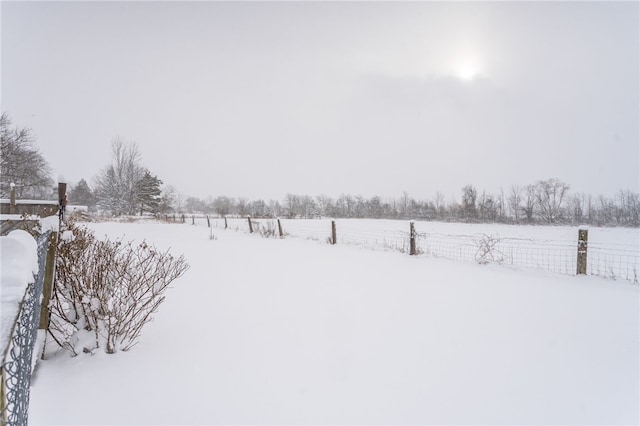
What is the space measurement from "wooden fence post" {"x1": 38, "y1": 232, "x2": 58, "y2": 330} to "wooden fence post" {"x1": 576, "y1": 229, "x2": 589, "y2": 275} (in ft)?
27.3

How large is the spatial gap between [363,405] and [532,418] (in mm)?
1175

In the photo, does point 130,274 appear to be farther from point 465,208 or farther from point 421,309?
point 465,208

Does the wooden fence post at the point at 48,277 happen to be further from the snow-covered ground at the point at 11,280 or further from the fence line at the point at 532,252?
the fence line at the point at 532,252

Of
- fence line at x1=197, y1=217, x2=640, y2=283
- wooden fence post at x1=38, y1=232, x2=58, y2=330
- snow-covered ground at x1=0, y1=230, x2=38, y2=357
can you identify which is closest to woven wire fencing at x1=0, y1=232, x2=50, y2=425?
snow-covered ground at x1=0, y1=230, x2=38, y2=357

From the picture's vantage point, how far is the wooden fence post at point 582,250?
6.06m

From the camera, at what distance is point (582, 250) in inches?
240

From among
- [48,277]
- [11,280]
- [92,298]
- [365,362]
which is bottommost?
[365,362]

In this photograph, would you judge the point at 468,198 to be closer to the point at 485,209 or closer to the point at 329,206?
the point at 485,209

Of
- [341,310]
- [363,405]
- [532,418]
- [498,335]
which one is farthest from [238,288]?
[532,418]

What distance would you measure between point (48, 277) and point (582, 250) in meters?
8.41

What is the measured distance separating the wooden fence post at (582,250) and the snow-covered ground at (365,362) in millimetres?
1028

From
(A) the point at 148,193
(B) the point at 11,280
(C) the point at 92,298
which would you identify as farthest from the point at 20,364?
(A) the point at 148,193

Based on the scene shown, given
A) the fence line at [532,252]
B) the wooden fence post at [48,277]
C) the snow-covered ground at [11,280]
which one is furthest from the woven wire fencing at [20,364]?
the fence line at [532,252]

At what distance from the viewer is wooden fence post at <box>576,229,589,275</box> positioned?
19.9 ft
